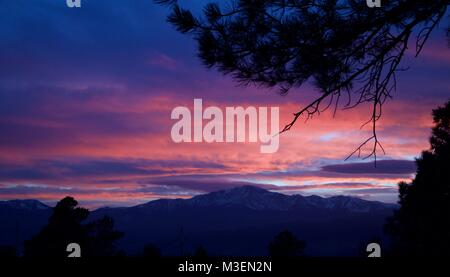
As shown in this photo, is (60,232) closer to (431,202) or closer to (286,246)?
(286,246)

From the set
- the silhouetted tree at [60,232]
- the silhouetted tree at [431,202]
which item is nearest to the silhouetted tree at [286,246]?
the silhouetted tree at [431,202]

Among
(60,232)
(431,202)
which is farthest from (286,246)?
(60,232)

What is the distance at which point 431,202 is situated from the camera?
77.0ft

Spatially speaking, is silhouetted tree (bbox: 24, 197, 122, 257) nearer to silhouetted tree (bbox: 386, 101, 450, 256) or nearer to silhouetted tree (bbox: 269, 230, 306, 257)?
silhouetted tree (bbox: 269, 230, 306, 257)

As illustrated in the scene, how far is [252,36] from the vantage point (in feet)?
22.0

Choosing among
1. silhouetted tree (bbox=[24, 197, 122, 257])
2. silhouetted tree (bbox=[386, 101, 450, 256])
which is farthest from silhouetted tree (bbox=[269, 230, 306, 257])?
silhouetted tree (bbox=[24, 197, 122, 257])

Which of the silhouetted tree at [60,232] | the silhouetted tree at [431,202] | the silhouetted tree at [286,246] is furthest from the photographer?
the silhouetted tree at [286,246]

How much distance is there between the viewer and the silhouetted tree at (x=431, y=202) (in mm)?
22250

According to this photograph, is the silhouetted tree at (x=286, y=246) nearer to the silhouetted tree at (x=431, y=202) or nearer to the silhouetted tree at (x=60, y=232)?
the silhouetted tree at (x=431, y=202)

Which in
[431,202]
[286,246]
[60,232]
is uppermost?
[431,202]
